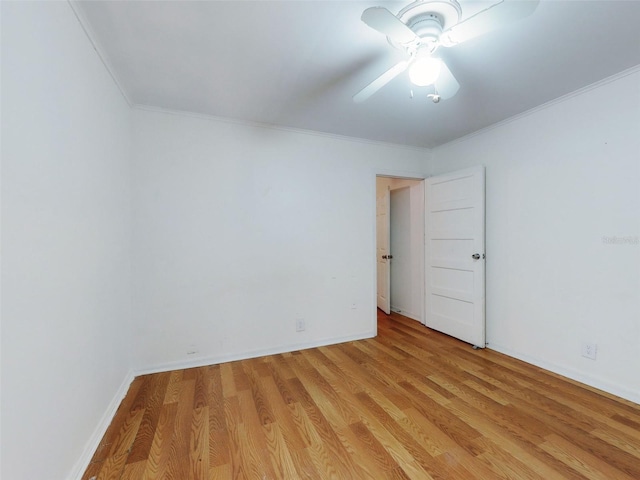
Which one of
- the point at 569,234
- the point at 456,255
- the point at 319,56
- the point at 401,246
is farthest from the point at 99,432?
the point at 401,246

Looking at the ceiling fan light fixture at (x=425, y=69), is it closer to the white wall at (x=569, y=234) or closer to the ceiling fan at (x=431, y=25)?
the ceiling fan at (x=431, y=25)

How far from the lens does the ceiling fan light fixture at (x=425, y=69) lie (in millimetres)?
1469

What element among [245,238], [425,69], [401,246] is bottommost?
[401,246]

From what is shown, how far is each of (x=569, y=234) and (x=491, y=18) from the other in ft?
6.66

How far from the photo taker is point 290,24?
156cm

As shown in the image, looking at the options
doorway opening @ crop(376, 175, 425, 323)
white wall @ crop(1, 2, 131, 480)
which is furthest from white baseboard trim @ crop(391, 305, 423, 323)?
white wall @ crop(1, 2, 131, 480)

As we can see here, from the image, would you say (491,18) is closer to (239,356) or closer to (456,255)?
(456,255)

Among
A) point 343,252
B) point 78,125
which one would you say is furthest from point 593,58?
point 78,125

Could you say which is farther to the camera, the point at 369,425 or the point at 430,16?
the point at 369,425

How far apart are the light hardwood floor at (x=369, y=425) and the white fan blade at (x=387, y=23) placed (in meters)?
2.15

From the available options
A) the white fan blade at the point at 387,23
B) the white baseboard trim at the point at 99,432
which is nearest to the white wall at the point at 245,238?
the white baseboard trim at the point at 99,432

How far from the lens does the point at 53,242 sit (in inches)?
48.8

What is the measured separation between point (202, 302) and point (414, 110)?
270cm

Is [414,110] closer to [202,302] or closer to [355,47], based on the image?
[355,47]
